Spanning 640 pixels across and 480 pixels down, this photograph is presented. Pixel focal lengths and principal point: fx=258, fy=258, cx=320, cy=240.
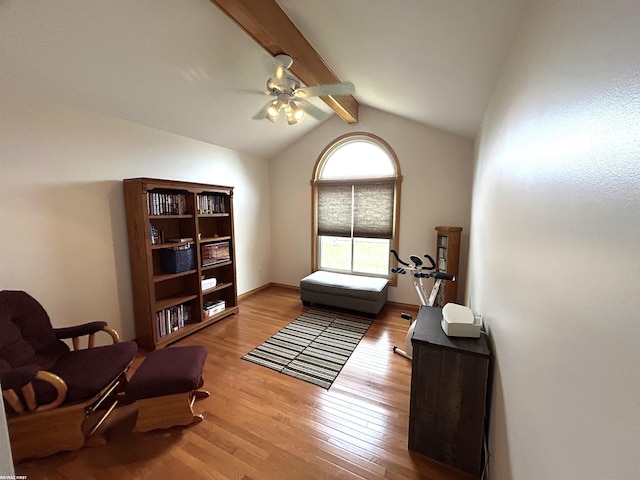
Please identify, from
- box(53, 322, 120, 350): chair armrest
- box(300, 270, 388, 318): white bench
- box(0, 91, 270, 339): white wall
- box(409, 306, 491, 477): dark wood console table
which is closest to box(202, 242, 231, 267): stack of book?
box(0, 91, 270, 339): white wall

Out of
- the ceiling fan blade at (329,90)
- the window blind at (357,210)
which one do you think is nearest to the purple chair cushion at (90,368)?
the ceiling fan blade at (329,90)

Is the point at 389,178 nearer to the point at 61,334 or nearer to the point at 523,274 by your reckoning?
the point at 523,274

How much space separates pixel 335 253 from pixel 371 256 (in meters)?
0.64

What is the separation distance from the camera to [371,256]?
4.24m

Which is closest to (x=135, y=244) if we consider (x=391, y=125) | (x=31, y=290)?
(x=31, y=290)

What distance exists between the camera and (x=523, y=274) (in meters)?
1.02

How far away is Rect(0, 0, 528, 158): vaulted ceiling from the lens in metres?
1.49

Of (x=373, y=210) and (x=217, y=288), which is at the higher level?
(x=373, y=210)

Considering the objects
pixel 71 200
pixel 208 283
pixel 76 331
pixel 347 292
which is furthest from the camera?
pixel 347 292

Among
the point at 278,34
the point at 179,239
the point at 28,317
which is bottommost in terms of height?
the point at 28,317

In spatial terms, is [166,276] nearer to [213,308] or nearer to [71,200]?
[213,308]

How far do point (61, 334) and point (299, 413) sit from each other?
195 centimetres

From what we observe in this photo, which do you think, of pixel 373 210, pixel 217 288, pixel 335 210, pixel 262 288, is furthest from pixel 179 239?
pixel 373 210

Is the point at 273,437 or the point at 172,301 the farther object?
the point at 172,301
